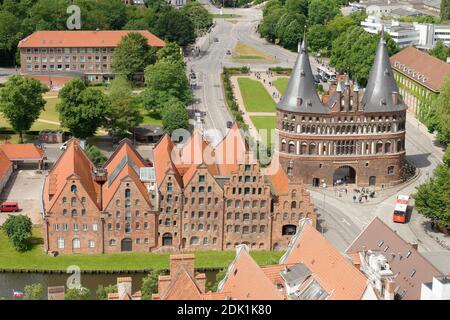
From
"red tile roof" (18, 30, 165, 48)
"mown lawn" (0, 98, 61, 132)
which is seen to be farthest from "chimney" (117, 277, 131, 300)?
"red tile roof" (18, 30, 165, 48)

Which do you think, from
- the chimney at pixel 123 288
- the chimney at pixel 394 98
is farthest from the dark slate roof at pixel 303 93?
the chimney at pixel 123 288

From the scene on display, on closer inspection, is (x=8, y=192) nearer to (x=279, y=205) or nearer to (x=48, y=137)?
(x=48, y=137)

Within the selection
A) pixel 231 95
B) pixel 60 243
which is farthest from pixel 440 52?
pixel 60 243

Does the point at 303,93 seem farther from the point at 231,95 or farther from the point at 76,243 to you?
the point at 231,95

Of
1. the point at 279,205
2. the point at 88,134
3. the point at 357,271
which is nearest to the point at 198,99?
the point at 88,134

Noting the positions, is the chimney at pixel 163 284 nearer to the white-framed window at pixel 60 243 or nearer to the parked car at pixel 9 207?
the white-framed window at pixel 60 243
